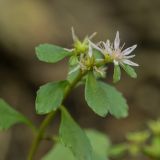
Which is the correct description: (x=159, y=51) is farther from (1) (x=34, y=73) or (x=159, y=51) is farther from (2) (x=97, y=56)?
(2) (x=97, y=56)

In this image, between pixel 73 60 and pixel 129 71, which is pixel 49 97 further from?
pixel 129 71

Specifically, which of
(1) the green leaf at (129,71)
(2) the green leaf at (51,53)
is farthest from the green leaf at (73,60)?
(1) the green leaf at (129,71)

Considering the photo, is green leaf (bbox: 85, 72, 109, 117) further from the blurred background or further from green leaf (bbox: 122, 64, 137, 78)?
the blurred background

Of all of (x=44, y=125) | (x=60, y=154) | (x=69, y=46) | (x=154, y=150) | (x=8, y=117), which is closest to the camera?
(x=44, y=125)

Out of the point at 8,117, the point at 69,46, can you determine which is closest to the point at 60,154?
the point at 8,117


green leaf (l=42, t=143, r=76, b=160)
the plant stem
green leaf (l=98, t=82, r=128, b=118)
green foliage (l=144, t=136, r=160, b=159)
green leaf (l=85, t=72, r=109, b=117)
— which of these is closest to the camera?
green leaf (l=85, t=72, r=109, b=117)

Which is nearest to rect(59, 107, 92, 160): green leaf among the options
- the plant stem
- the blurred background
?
the plant stem

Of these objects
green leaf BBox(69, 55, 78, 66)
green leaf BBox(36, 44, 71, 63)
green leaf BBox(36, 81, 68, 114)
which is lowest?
green leaf BBox(36, 81, 68, 114)
